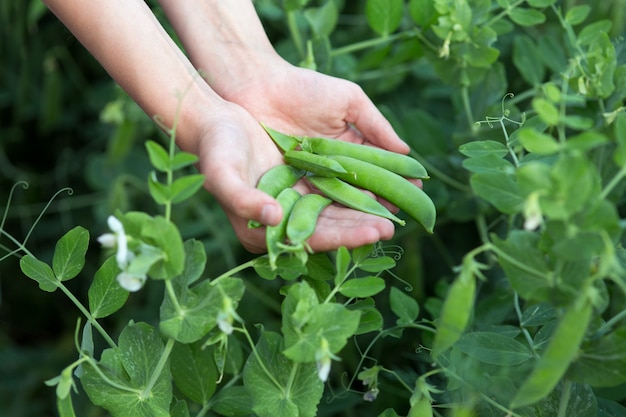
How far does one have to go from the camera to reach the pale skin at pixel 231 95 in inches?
45.9

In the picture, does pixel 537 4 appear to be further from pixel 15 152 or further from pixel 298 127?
pixel 15 152

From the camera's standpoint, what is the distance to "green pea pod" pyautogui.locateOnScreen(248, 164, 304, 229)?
4.12 ft

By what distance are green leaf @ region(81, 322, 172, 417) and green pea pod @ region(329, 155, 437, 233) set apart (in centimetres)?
43

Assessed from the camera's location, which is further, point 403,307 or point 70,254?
point 403,307

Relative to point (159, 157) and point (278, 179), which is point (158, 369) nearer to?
point (159, 157)

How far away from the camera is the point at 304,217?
1.17 meters

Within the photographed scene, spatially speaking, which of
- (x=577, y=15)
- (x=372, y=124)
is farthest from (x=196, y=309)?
(x=577, y=15)

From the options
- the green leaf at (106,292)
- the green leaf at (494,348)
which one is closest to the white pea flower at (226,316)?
the green leaf at (106,292)

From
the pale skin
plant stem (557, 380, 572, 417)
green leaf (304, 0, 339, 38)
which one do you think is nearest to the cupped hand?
the pale skin

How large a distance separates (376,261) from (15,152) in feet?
6.56

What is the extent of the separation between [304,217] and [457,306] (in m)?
0.34

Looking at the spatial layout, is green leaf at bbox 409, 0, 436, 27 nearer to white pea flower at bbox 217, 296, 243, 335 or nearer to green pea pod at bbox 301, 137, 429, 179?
green pea pod at bbox 301, 137, 429, 179

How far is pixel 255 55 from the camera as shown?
1.56 metres

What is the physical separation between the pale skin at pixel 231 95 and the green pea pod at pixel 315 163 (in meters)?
0.04
